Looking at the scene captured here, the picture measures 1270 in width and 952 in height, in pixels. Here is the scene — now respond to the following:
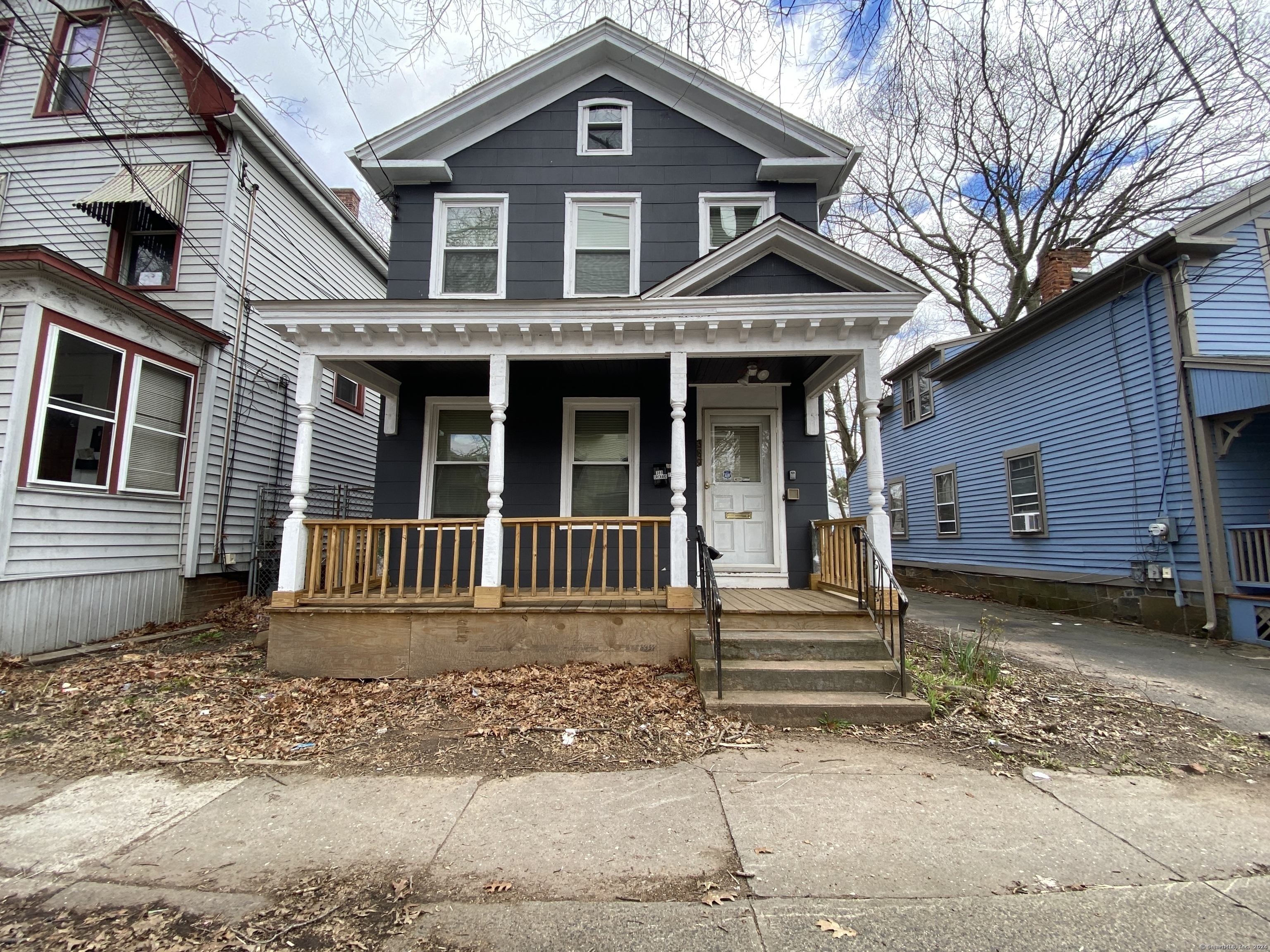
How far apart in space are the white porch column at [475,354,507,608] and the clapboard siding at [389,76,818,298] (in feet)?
6.98

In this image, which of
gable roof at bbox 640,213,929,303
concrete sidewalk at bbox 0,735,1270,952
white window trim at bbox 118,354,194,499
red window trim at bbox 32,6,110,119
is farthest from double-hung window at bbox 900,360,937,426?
red window trim at bbox 32,6,110,119

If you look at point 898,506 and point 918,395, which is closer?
point 918,395

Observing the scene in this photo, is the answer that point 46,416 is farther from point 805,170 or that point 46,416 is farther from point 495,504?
point 805,170

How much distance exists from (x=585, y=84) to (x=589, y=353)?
181 inches

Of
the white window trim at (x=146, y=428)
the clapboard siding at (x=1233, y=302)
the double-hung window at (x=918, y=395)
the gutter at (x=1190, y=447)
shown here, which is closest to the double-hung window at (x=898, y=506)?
the double-hung window at (x=918, y=395)

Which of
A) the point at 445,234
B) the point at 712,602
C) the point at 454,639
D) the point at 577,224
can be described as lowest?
the point at 454,639

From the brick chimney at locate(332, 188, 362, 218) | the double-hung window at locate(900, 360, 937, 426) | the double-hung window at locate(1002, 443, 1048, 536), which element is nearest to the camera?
the double-hung window at locate(1002, 443, 1048, 536)

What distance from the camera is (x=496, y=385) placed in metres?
5.71

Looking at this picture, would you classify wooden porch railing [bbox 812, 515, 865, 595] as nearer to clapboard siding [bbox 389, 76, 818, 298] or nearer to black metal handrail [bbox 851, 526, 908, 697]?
black metal handrail [bbox 851, 526, 908, 697]

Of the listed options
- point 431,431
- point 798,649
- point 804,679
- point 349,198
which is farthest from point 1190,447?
point 349,198

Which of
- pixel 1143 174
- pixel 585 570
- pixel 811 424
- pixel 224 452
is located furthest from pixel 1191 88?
pixel 1143 174

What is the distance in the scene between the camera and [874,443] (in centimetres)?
579

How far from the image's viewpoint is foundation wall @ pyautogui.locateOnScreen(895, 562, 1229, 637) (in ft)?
24.7

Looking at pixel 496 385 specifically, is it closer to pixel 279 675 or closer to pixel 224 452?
pixel 279 675
